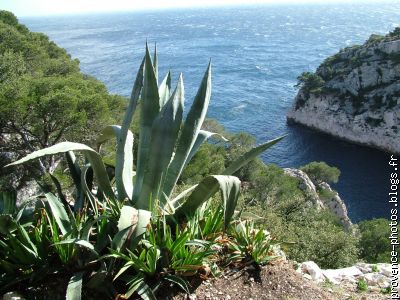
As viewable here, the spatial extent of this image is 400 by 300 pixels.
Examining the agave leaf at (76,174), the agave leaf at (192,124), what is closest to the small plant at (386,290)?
the agave leaf at (192,124)

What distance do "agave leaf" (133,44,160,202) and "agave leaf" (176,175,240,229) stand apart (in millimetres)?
618

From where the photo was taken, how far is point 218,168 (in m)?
24.1

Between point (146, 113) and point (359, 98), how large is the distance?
62511mm

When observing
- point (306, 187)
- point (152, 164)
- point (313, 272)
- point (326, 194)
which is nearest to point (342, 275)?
point (313, 272)

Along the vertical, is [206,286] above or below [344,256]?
above

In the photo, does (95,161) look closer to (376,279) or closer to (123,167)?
(123,167)

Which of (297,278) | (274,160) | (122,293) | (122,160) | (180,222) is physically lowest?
(274,160)

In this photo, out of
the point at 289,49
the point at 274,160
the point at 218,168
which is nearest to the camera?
the point at 218,168

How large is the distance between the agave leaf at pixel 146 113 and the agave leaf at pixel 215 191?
618 mm

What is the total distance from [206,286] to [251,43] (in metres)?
133

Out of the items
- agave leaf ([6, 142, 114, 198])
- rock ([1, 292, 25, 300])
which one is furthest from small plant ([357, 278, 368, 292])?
rock ([1, 292, 25, 300])

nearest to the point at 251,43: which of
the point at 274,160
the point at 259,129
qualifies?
the point at 259,129

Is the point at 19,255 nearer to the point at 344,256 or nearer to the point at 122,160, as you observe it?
the point at 122,160

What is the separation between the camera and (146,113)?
174 inches
